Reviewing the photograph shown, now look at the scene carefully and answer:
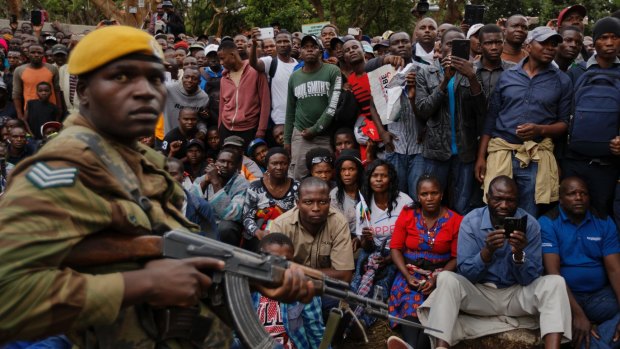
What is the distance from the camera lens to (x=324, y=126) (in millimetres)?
7336

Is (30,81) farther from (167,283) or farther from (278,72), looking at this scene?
(167,283)

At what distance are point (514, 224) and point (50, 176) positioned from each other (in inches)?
153

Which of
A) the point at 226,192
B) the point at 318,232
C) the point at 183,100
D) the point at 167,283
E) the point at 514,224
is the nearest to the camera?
the point at 167,283

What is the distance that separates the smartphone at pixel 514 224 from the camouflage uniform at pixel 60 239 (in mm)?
3555

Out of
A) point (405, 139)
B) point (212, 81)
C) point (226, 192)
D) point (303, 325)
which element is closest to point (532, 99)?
point (405, 139)

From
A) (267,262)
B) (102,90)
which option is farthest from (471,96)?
(102,90)

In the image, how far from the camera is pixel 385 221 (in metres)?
6.22

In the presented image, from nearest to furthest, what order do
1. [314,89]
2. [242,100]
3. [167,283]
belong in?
[167,283], [314,89], [242,100]

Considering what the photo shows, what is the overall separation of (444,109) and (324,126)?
164 cm

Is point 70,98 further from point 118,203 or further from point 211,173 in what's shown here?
point 118,203

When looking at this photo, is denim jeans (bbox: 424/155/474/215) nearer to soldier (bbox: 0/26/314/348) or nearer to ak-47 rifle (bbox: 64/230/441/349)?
ak-47 rifle (bbox: 64/230/441/349)

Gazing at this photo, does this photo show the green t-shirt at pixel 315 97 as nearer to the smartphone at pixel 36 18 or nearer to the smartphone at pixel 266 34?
the smartphone at pixel 266 34

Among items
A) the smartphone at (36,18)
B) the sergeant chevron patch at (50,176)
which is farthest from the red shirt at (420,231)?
the smartphone at (36,18)

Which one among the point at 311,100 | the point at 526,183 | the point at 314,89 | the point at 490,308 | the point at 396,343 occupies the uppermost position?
the point at 314,89
